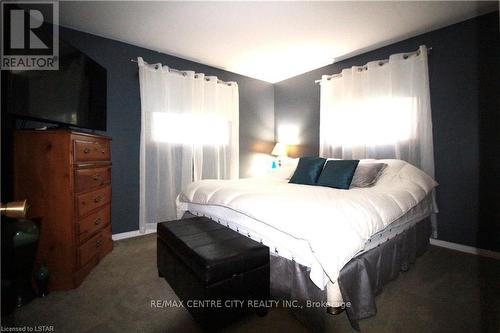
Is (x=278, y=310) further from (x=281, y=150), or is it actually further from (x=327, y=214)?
(x=281, y=150)

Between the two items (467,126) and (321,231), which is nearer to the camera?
(321,231)

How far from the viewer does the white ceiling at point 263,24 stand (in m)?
2.10

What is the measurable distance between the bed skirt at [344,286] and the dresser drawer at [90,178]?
1649mm

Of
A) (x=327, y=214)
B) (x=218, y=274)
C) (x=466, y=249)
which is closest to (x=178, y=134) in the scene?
(x=218, y=274)

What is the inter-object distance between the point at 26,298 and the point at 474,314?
299cm

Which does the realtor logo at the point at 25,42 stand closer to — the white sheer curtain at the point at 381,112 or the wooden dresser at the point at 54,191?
the wooden dresser at the point at 54,191

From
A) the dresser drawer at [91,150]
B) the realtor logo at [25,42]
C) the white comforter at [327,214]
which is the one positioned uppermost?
the realtor logo at [25,42]

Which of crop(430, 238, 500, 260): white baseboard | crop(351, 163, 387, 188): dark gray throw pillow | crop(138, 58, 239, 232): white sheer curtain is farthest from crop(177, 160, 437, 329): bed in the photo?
crop(138, 58, 239, 232): white sheer curtain

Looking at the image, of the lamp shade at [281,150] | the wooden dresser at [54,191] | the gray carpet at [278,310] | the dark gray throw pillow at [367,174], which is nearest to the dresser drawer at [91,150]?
the wooden dresser at [54,191]

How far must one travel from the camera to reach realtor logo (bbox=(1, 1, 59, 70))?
5.18ft

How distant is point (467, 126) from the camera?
2.33 m

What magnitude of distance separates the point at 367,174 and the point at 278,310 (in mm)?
1623

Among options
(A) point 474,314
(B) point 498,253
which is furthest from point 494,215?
(A) point 474,314

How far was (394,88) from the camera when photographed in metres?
2.73
